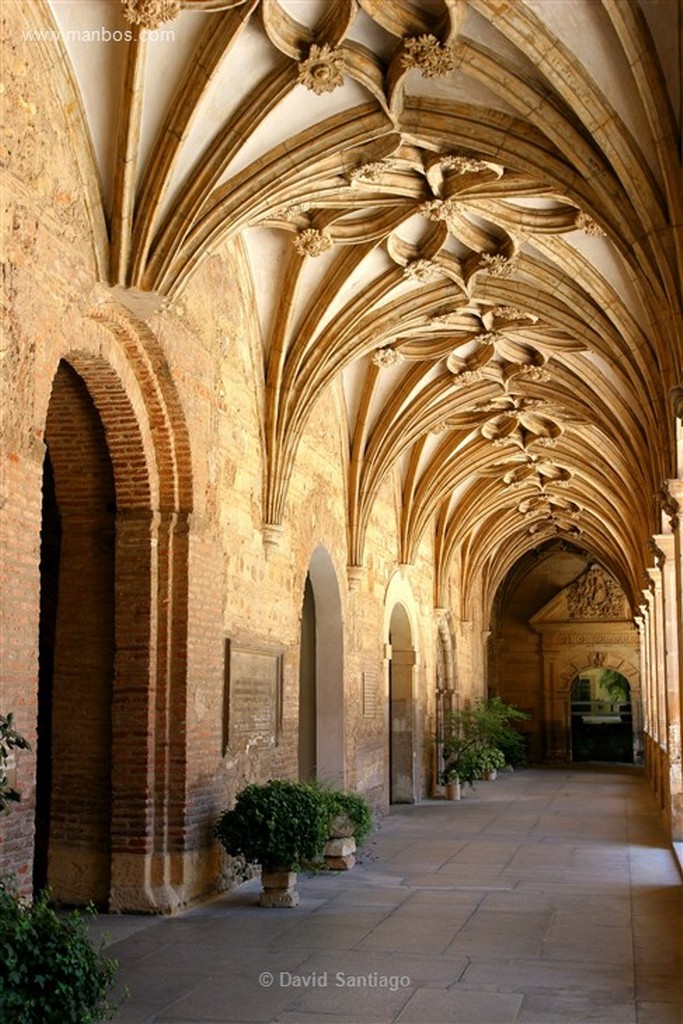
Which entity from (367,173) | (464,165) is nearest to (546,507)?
(464,165)

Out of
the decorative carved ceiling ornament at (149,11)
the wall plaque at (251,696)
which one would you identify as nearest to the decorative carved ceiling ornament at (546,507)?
the wall plaque at (251,696)

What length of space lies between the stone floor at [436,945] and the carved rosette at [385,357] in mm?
5673

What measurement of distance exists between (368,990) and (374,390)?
9.69m

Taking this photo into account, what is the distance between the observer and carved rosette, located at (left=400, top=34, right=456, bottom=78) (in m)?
7.91

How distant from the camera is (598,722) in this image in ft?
115

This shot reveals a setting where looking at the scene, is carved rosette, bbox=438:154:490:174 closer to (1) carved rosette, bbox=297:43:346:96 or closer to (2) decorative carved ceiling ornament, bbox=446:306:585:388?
(1) carved rosette, bbox=297:43:346:96

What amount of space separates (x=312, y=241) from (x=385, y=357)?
144 inches

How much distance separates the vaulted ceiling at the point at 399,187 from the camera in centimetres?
741

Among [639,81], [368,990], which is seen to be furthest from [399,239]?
[368,990]

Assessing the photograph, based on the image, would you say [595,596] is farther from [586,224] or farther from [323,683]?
[586,224]

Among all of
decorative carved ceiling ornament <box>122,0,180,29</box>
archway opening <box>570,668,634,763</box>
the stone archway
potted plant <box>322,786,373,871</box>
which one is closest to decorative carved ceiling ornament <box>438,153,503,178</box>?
decorative carved ceiling ornament <box>122,0,180,29</box>

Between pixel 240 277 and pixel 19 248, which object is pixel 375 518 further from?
pixel 19 248

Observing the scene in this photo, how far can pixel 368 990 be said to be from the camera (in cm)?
632

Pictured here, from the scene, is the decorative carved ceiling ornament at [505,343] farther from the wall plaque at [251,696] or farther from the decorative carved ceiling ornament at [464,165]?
the wall plaque at [251,696]
